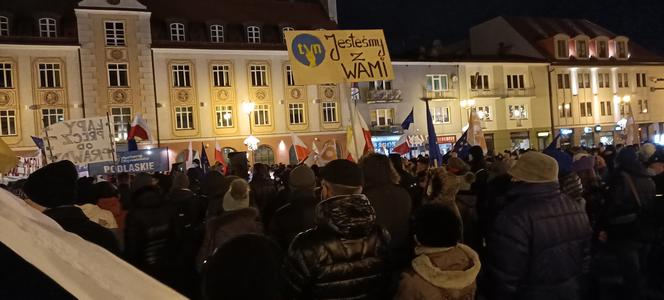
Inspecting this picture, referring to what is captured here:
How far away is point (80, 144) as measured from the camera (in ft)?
38.1

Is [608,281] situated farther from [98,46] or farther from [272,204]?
[98,46]

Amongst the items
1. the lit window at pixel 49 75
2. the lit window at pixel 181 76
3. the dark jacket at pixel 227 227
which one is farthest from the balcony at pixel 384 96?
the dark jacket at pixel 227 227

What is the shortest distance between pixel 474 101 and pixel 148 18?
78.2ft

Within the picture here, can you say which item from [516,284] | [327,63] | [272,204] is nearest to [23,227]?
[516,284]

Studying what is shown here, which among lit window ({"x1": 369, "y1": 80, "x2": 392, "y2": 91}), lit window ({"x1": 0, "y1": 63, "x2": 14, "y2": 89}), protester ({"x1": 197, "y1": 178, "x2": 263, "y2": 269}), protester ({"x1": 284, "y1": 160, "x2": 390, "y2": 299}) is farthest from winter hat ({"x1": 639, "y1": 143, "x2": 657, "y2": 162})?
lit window ({"x1": 0, "y1": 63, "x2": 14, "y2": 89})

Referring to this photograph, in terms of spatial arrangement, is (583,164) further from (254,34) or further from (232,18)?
(232,18)

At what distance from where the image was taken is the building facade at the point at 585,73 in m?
48.8

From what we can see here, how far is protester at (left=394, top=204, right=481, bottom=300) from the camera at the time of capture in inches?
130

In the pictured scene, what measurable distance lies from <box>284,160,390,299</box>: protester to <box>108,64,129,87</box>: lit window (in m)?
34.3

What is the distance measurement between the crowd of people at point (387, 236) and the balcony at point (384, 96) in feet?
113

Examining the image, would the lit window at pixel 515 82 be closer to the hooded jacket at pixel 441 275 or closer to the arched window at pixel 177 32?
the arched window at pixel 177 32

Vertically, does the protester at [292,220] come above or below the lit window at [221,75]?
below

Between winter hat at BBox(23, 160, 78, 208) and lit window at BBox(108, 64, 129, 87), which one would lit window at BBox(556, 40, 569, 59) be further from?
winter hat at BBox(23, 160, 78, 208)

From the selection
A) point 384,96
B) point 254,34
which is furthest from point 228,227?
point 384,96
